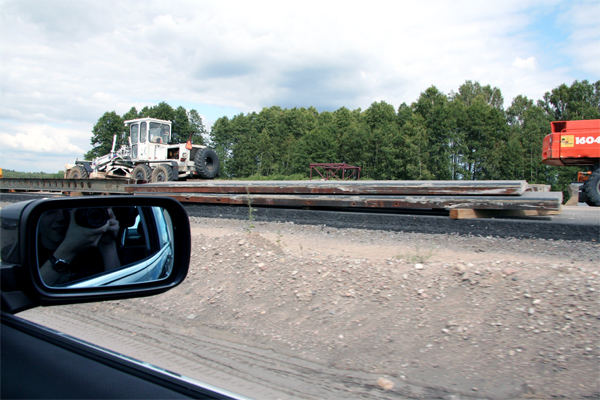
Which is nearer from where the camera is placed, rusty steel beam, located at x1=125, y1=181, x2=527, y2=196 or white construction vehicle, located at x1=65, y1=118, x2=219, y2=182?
rusty steel beam, located at x1=125, y1=181, x2=527, y2=196

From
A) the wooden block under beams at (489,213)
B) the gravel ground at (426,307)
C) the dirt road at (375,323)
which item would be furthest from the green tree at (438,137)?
the dirt road at (375,323)

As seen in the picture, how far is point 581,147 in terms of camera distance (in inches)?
611

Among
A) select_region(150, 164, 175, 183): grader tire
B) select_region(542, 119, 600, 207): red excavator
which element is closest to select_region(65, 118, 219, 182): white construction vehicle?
select_region(150, 164, 175, 183): grader tire

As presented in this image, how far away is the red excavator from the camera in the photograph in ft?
48.8

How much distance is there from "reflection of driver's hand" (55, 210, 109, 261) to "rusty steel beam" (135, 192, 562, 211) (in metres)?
6.61

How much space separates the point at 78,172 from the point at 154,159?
199 inches

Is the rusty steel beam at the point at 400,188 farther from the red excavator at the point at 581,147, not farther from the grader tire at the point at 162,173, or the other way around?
the grader tire at the point at 162,173

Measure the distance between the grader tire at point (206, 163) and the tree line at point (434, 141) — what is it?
62.2ft

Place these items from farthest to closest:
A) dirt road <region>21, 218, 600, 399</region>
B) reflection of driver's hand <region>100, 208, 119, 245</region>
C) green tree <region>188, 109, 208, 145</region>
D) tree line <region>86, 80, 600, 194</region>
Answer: green tree <region>188, 109, 208, 145</region>
tree line <region>86, 80, 600, 194</region>
dirt road <region>21, 218, 600, 399</region>
reflection of driver's hand <region>100, 208, 119, 245</region>

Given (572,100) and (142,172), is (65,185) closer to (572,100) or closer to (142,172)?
(142,172)

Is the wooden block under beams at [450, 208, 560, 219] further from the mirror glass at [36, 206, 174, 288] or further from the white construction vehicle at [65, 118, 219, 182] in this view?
the white construction vehicle at [65, 118, 219, 182]

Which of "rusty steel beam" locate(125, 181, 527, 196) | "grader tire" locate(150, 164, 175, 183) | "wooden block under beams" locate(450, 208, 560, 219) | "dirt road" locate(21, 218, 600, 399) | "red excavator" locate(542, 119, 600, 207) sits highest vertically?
"red excavator" locate(542, 119, 600, 207)

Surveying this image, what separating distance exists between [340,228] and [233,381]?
5113 millimetres

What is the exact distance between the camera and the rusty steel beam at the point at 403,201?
23.0 feet
